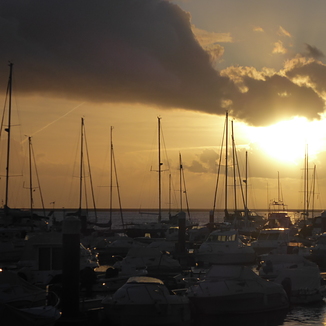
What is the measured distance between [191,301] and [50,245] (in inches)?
346

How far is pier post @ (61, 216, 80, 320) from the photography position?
914 inches

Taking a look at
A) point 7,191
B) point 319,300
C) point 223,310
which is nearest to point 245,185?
→ point 7,191

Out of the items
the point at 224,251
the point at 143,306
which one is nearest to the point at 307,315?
the point at 143,306

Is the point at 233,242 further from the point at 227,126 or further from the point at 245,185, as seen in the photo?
the point at 245,185

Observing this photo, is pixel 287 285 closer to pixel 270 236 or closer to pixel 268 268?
pixel 268 268

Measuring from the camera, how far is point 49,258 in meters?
31.2

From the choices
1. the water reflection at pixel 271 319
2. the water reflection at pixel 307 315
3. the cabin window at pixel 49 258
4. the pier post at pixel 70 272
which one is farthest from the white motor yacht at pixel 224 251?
the pier post at pixel 70 272

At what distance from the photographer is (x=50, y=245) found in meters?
31.2

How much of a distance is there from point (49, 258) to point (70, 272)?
8283mm

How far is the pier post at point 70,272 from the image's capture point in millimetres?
23209

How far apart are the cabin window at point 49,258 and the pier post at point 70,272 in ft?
25.7

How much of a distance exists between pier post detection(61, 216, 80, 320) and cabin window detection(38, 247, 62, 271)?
25.7 ft

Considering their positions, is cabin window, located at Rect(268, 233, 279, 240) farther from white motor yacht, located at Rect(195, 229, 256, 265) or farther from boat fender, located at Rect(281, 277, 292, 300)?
boat fender, located at Rect(281, 277, 292, 300)

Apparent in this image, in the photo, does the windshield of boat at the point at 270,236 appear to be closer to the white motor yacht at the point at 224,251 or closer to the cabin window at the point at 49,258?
the white motor yacht at the point at 224,251
